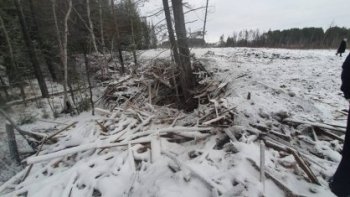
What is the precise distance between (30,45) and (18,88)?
2.60m

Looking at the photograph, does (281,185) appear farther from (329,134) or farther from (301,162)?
(329,134)

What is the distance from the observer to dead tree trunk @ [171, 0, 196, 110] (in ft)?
22.4

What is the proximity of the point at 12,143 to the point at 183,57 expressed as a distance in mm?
4904

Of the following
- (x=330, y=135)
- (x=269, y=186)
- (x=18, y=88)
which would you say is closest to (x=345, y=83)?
(x=269, y=186)

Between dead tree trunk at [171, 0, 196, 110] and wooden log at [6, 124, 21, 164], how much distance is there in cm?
441

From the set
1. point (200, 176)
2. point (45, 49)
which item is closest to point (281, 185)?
point (200, 176)

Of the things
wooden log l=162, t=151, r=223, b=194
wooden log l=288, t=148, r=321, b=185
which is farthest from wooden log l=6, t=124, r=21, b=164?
wooden log l=288, t=148, r=321, b=185

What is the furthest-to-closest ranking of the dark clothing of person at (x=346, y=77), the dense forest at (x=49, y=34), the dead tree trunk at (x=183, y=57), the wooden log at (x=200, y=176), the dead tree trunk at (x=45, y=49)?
1. the dead tree trunk at (x=45, y=49)
2. the dense forest at (x=49, y=34)
3. the dead tree trunk at (x=183, y=57)
4. the wooden log at (x=200, y=176)
5. the dark clothing of person at (x=346, y=77)

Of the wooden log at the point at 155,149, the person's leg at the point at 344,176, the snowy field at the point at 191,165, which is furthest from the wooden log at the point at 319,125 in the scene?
the wooden log at the point at 155,149

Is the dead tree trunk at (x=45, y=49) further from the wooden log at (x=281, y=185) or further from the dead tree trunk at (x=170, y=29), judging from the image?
the wooden log at (x=281, y=185)

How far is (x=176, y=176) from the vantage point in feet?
10.4

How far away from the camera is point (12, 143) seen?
5.05m

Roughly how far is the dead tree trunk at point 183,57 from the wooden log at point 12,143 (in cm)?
441

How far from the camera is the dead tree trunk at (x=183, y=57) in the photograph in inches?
269
